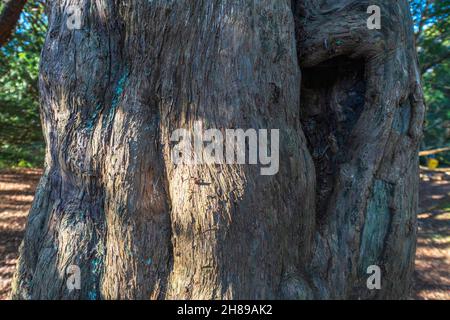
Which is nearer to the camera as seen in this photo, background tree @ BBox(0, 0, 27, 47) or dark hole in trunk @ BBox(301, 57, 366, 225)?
dark hole in trunk @ BBox(301, 57, 366, 225)

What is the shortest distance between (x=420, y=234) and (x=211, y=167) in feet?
21.9

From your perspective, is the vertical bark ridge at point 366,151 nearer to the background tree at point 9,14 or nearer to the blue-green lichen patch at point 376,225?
the blue-green lichen patch at point 376,225

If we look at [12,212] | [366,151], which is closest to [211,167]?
[366,151]

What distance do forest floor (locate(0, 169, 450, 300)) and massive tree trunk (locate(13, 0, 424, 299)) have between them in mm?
2594

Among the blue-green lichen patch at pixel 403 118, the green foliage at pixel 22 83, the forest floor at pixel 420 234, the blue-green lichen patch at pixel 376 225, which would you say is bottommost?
the forest floor at pixel 420 234

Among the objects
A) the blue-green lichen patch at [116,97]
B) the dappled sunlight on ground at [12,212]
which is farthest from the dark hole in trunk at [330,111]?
the dappled sunlight on ground at [12,212]

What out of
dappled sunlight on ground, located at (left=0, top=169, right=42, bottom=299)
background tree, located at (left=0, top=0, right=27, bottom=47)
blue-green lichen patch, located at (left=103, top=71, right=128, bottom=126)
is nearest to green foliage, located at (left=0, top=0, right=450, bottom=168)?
dappled sunlight on ground, located at (left=0, top=169, right=42, bottom=299)

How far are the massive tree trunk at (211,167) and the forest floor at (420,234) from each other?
259cm

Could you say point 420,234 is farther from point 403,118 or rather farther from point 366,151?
point 366,151

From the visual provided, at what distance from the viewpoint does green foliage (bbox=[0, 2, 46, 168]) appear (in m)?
8.55

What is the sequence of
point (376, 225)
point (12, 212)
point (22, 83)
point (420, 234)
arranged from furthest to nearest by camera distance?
point (22, 83) → point (420, 234) → point (12, 212) → point (376, 225)

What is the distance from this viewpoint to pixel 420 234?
7402mm

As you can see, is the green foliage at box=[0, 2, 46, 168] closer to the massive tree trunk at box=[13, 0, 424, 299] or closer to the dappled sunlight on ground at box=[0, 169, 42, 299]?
the dappled sunlight on ground at box=[0, 169, 42, 299]

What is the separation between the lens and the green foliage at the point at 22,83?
8.55 meters
